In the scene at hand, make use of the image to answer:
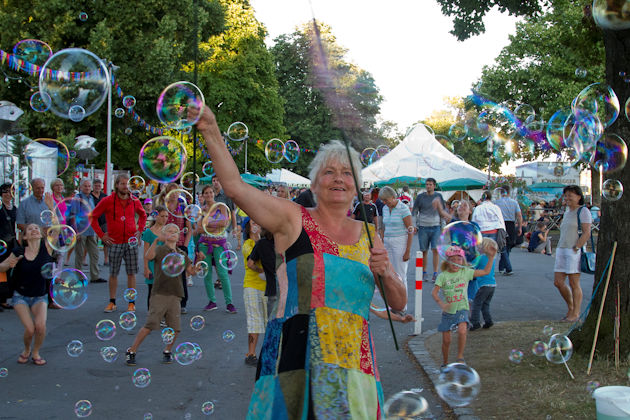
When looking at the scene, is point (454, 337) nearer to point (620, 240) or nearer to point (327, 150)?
point (620, 240)

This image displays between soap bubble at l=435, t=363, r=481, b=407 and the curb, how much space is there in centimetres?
78

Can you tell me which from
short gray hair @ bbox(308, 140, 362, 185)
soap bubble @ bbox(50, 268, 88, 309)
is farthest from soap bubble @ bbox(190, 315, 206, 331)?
short gray hair @ bbox(308, 140, 362, 185)

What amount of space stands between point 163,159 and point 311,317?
4.35m

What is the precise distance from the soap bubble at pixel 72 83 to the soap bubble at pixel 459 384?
13.6ft

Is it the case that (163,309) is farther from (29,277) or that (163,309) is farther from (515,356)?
(515,356)

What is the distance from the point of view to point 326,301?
101 inches

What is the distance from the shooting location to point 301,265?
2.59m

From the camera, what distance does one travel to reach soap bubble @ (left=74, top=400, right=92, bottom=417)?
484 centimetres

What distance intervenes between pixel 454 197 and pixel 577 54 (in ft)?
120

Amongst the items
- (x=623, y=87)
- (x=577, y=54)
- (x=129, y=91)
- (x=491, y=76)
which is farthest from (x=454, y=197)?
(x=623, y=87)

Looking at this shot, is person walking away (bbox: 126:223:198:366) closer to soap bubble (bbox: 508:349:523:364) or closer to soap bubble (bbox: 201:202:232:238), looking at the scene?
soap bubble (bbox: 201:202:232:238)

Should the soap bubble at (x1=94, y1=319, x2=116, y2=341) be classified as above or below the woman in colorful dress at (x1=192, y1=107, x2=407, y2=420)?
below

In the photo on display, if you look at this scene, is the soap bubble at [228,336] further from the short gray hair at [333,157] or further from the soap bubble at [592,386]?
the short gray hair at [333,157]

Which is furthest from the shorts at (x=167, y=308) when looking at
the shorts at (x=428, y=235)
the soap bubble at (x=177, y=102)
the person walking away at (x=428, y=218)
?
the shorts at (x=428, y=235)
